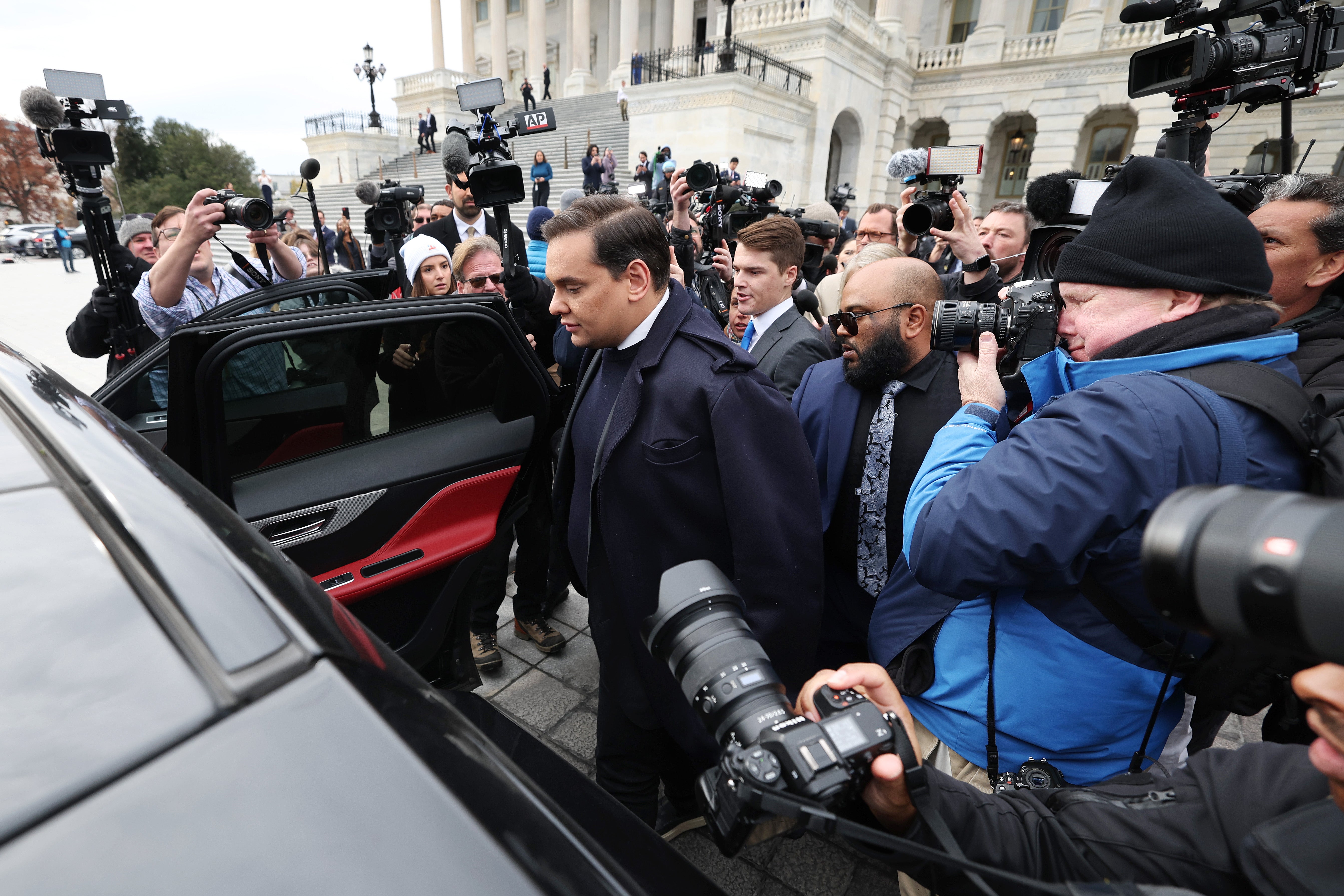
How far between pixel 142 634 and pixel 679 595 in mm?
648

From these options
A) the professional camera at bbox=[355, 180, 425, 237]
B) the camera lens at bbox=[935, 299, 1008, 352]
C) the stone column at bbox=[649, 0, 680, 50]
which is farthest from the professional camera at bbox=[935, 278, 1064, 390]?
the stone column at bbox=[649, 0, 680, 50]

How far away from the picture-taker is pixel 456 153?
414 centimetres

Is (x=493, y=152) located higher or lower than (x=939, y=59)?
lower

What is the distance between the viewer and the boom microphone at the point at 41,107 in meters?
3.62

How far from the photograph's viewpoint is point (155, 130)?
35.0 metres

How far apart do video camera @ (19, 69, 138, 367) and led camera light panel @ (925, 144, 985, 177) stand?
14.9 ft

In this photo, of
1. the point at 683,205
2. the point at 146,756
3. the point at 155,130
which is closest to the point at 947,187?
the point at 683,205

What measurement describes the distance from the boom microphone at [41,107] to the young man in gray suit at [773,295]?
13.0 feet

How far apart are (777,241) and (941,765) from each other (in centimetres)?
229

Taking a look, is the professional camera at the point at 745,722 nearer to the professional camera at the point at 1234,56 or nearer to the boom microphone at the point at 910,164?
the professional camera at the point at 1234,56

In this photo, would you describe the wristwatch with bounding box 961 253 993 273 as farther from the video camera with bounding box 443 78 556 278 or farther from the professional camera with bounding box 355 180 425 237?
the professional camera with bounding box 355 180 425 237

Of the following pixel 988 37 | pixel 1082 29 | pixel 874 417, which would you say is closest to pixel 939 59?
pixel 988 37

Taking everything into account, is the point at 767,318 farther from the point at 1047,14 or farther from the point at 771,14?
the point at 1047,14

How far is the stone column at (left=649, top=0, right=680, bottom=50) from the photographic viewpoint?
108 ft
